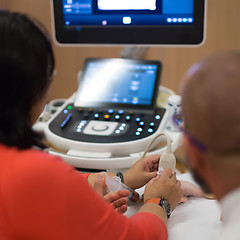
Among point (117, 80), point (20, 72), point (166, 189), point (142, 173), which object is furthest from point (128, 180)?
point (20, 72)

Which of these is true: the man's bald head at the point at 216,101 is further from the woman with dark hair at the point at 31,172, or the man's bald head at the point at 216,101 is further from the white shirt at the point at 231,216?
the woman with dark hair at the point at 31,172

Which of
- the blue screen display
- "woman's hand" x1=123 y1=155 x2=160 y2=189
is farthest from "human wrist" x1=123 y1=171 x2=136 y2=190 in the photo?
the blue screen display

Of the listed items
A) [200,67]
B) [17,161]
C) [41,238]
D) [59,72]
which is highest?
[200,67]

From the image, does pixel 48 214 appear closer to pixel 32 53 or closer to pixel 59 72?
pixel 32 53

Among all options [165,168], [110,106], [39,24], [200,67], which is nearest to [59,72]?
[110,106]

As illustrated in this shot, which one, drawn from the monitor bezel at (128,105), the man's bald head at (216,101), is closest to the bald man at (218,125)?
the man's bald head at (216,101)

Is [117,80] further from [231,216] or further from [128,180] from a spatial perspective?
[231,216]

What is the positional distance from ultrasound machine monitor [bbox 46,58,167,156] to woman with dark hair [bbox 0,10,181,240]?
56 centimetres

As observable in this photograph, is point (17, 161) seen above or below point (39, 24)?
below

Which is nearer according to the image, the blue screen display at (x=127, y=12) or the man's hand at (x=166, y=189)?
the man's hand at (x=166, y=189)

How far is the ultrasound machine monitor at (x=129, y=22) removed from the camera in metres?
1.47

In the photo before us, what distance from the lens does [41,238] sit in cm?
74

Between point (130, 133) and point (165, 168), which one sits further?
point (130, 133)

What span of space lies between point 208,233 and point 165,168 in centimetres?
21
